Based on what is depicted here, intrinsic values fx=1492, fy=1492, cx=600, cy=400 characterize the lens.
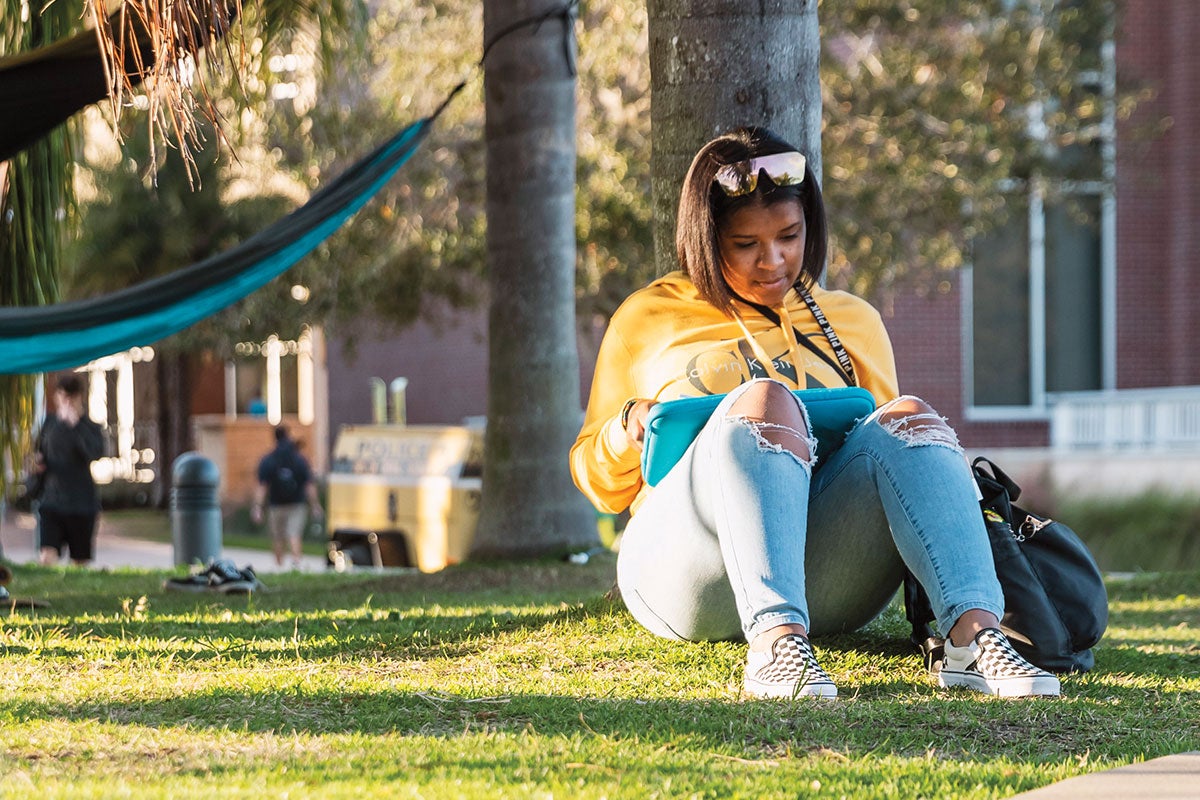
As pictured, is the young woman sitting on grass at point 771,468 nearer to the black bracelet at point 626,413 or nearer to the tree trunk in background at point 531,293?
the black bracelet at point 626,413

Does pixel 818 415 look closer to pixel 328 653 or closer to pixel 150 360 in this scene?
pixel 328 653

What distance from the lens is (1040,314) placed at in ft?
56.5

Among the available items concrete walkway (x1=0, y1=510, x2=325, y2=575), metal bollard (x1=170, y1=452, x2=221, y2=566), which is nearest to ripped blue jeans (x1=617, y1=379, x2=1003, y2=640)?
metal bollard (x1=170, y1=452, x2=221, y2=566)

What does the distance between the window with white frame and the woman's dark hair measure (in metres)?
13.8

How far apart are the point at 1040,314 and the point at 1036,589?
1441 centimetres

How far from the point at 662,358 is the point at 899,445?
0.71 metres

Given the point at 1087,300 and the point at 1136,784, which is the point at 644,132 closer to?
the point at 1087,300

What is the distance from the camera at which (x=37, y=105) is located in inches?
189

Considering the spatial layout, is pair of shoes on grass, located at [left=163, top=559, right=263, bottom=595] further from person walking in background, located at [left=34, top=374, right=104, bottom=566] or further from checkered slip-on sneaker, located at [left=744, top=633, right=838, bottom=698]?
person walking in background, located at [left=34, top=374, right=104, bottom=566]

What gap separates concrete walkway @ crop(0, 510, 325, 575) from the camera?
1391 cm

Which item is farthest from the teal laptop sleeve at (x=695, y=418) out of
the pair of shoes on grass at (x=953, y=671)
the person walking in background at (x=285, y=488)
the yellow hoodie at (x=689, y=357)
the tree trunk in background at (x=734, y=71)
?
the person walking in background at (x=285, y=488)

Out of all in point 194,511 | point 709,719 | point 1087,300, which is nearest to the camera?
point 709,719

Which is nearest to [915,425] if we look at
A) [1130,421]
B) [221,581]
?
[221,581]

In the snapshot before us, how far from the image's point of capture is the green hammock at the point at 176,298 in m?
4.58
